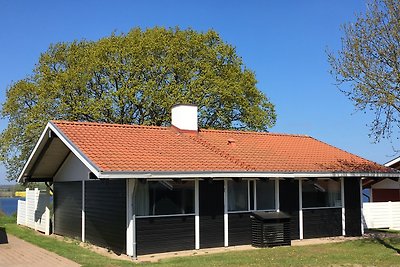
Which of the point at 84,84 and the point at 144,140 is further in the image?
the point at 84,84

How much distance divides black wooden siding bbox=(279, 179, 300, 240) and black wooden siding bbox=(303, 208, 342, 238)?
1.27 ft

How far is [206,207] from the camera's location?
49.5 ft

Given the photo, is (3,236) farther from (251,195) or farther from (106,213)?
(251,195)

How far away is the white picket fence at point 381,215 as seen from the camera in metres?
21.7

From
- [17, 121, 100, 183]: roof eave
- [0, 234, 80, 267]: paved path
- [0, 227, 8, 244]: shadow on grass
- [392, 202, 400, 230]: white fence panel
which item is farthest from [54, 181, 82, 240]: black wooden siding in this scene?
[392, 202, 400, 230]: white fence panel

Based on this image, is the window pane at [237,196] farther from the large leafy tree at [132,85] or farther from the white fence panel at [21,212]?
the large leafy tree at [132,85]

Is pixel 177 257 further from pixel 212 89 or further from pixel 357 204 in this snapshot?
pixel 212 89

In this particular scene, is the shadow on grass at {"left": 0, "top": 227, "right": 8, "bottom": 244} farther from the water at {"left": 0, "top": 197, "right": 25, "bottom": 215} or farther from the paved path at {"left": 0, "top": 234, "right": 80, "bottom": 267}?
the water at {"left": 0, "top": 197, "right": 25, "bottom": 215}

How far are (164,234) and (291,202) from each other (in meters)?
4.80

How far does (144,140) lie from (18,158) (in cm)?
1972

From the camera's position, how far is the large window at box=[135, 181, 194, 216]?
46.1 feet

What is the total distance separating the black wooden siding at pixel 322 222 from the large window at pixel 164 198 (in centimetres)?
449

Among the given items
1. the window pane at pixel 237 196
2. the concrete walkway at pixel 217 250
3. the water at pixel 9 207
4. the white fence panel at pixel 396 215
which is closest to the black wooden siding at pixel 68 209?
the concrete walkway at pixel 217 250

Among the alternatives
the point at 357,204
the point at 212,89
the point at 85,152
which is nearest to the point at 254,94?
the point at 212,89
